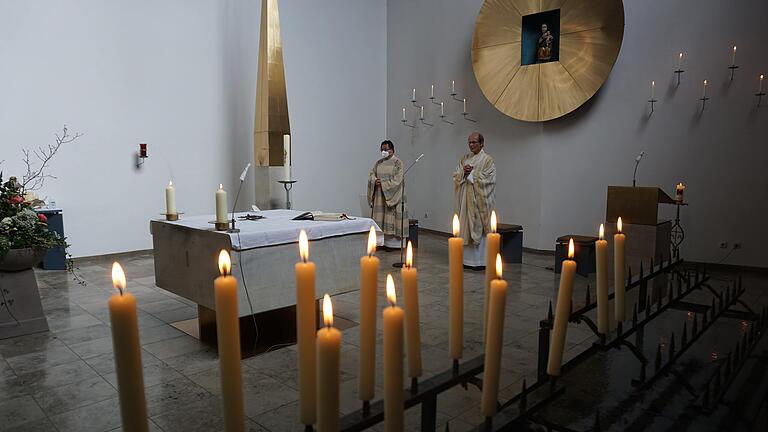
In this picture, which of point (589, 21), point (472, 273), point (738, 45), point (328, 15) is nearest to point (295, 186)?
point (328, 15)

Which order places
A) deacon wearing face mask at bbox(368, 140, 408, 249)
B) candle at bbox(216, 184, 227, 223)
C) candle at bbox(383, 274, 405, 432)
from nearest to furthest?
1. candle at bbox(383, 274, 405, 432)
2. candle at bbox(216, 184, 227, 223)
3. deacon wearing face mask at bbox(368, 140, 408, 249)

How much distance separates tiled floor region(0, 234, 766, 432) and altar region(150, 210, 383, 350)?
43cm

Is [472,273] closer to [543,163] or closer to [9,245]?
[543,163]

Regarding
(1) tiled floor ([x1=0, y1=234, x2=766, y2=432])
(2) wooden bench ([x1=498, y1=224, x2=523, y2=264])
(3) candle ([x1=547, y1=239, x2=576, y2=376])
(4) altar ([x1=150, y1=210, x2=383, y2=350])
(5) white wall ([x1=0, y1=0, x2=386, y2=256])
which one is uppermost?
(5) white wall ([x1=0, y1=0, x2=386, y2=256])

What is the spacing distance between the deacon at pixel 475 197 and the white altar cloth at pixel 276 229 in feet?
10.2

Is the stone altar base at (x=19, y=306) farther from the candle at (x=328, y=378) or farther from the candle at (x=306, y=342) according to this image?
the candle at (x=328, y=378)

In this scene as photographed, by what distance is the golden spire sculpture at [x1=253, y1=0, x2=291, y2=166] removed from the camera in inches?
299

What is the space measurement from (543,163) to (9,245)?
6528mm

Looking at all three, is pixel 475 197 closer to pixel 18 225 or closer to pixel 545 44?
pixel 545 44

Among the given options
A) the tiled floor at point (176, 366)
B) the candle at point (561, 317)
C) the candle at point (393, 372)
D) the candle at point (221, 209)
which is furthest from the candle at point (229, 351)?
the candle at point (221, 209)

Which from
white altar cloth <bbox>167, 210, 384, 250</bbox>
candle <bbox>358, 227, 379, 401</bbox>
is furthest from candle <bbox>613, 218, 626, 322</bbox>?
→ white altar cloth <bbox>167, 210, 384, 250</bbox>

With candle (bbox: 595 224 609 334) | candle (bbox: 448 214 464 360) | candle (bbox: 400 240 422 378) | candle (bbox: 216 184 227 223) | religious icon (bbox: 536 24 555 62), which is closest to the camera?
candle (bbox: 400 240 422 378)

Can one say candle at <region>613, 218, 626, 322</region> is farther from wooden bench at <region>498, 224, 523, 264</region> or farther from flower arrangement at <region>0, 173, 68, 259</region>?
wooden bench at <region>498, 224, 523, 264</region>

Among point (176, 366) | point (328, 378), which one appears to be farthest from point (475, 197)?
point (328, 378)
